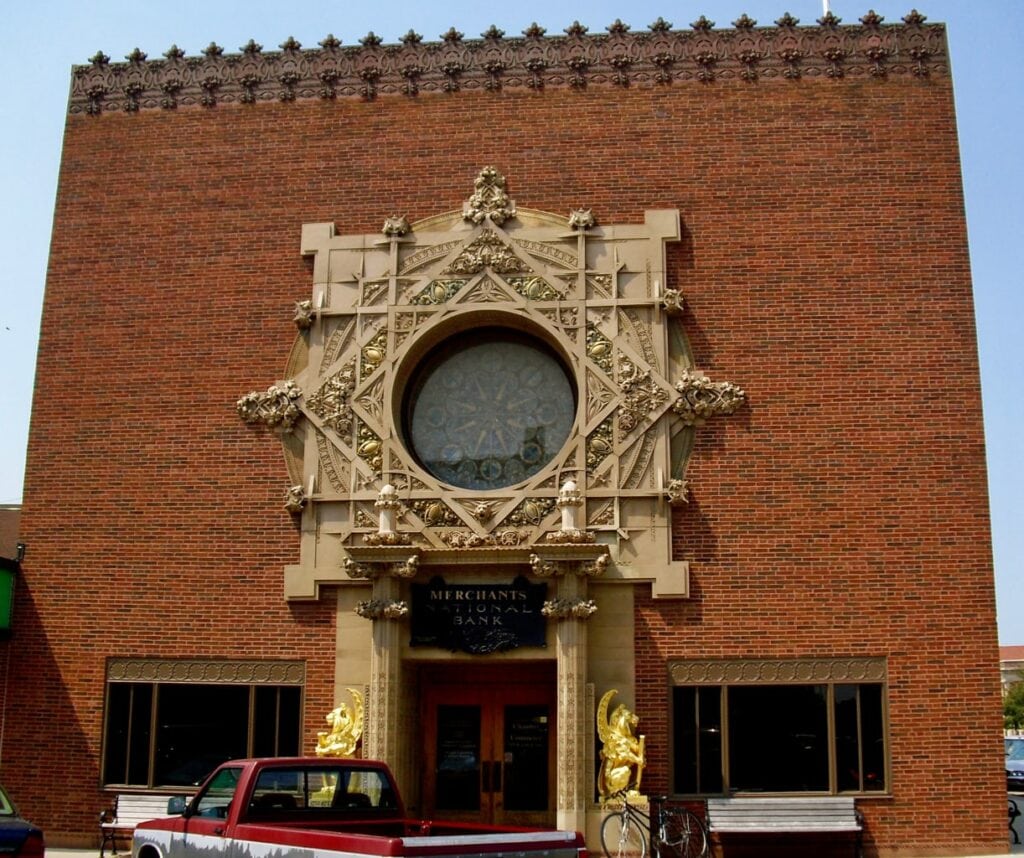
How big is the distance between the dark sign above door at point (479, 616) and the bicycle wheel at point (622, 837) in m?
2.45

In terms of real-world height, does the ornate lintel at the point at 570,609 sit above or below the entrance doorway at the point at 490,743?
above

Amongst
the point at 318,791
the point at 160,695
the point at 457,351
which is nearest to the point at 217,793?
the point at 318,791

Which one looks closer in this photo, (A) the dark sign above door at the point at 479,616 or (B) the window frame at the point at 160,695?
(A) the dark sign above door at the point at 479,616

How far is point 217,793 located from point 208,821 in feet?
1.04

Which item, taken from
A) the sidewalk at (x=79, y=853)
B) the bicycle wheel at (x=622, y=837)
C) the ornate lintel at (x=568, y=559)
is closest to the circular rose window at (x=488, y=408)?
the ornate lintel at (x=568, y=559)

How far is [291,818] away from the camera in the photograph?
11141 mm

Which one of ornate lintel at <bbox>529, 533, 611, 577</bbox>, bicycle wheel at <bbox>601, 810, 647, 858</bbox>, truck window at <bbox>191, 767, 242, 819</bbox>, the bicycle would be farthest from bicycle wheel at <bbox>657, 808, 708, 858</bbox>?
truck window at <bbox>191, 767, 242, 819</bbox>

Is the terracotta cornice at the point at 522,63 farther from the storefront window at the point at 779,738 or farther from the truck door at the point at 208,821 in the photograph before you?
the truck door at the point at 208,821

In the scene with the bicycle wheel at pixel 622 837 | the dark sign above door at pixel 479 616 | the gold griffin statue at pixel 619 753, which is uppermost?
the dark sign above door at pixel 479 616

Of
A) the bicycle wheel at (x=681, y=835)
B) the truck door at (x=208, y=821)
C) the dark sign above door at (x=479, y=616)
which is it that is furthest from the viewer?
the dark sign above door at (x=479, y=616)

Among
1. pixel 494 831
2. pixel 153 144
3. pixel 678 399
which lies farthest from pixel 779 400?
pixel 153 144

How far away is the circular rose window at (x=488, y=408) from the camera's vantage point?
18.2m

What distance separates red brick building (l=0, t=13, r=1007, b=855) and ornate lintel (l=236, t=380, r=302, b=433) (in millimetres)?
46

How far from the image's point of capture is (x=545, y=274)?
18.3 metres
